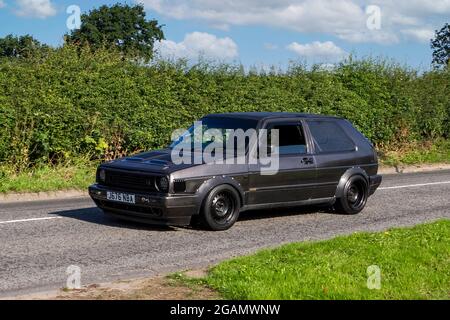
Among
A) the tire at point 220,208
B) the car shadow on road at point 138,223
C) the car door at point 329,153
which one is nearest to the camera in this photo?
the tire at point 220,208

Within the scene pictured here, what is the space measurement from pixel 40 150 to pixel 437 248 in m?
9.93

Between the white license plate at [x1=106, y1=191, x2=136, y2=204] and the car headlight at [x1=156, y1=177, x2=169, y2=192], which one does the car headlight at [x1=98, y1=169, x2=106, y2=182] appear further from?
the car headlight at [x1=156, y1=177, x2=169, y2=192]

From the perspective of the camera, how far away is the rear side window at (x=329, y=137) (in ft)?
39.2

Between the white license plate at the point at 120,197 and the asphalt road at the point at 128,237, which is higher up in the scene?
the white license plate at the point at 120,197

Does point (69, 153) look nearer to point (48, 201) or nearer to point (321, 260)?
point (48, 201)

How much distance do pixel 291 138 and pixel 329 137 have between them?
0.98 meters

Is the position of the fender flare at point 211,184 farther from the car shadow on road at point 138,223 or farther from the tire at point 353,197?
the tire at point 353,197

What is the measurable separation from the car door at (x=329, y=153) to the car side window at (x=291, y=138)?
0.71 feet

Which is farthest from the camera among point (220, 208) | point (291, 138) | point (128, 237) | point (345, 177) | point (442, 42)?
point (442, 42)

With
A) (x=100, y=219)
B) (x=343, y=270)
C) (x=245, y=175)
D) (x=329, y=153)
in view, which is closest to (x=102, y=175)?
(x=100, y=219)

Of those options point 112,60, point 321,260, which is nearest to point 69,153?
point 112,60

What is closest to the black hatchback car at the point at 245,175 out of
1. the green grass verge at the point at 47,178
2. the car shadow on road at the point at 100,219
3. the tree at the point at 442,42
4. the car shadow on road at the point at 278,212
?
the car shadow on road at the point at 100,219

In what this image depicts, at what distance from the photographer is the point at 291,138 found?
37.9 ft

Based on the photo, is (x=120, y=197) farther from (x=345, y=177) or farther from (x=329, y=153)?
(x=345, y=177)
